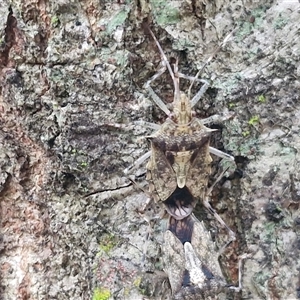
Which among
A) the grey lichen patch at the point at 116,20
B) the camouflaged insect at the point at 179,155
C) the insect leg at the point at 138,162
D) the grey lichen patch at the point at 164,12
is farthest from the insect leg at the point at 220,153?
the grey lichen patch at the point at 116,20

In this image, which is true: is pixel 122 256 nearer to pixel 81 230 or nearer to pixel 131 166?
pixel 81 230

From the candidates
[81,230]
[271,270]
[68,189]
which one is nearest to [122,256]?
[81,230]

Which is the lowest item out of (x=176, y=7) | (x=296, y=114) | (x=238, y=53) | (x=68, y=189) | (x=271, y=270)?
(x=271, y=270)

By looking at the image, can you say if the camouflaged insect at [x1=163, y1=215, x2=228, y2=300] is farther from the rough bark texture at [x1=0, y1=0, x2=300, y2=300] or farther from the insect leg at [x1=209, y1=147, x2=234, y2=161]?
the insect leg at [x1=209, y1=147, x2=234, y2=161]

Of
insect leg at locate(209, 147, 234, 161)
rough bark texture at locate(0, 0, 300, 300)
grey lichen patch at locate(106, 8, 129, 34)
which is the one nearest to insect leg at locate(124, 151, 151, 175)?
rough bark texture at locate(0, 0, 300, 300)

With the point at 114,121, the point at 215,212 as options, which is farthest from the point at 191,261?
the point at 114,121

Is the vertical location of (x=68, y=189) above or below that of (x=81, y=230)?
above
